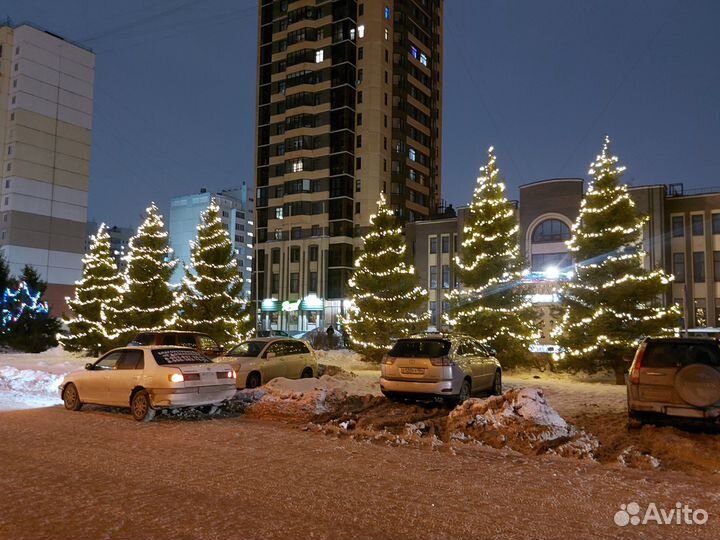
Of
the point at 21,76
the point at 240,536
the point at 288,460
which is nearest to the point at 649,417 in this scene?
the point at 288,460

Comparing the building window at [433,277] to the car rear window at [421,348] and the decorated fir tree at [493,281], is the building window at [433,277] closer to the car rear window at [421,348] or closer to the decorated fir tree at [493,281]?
the decorated fir tree at [493,281]

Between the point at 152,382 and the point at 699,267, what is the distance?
46.0 metres

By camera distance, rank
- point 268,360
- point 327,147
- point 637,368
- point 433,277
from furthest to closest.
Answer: point 327,147, point 433,277, point 268,360, point 637,368

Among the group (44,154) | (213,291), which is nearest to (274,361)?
(213,291)

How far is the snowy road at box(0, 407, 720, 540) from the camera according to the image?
19.3 ft

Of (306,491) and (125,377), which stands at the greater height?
(125,377)

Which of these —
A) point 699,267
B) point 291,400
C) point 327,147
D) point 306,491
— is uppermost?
point 327,147

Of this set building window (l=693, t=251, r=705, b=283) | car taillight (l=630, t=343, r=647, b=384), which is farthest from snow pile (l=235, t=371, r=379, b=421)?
building window (l=693, t=251, r=705, b=283)

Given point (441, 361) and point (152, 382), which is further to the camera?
point (441, 361)

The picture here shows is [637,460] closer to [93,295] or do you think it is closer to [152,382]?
[152,382]

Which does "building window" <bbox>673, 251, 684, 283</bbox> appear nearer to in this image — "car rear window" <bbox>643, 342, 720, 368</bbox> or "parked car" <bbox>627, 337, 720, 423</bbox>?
"parked car" <bbox>627, 337, 720, 423</bbox>

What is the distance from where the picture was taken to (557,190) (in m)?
47.4

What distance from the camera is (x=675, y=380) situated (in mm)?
10359

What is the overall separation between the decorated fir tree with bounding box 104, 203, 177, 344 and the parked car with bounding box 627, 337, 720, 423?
24881 mm
